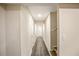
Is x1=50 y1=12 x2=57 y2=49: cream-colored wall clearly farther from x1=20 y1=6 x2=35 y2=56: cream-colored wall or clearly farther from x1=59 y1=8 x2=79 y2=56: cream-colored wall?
x1=59 y1=8 x2=79 y2=56: cream-colored wall

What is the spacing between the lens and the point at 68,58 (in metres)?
0.56

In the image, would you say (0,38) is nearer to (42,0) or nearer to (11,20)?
(11,20)

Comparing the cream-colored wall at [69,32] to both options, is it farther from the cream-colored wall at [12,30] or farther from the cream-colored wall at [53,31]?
the cream-colored wall at [53,31]

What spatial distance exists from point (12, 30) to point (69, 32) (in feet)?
3.39

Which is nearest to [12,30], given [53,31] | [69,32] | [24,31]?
[24,31]

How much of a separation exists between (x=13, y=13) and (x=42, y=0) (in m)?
1.33

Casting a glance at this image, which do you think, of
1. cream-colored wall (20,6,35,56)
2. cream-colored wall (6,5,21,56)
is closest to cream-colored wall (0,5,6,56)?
cream-colored wall (6,5,21,56)

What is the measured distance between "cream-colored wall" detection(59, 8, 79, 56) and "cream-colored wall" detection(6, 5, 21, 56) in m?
0.76

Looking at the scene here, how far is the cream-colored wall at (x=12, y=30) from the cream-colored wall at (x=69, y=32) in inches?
29.8

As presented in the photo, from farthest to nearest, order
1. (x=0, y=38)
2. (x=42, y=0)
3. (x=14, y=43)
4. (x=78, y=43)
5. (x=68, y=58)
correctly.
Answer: (x=78, y=43), (x=14, y=43), (x=0, y=38), (x=42, y=0), (x=68, y=58)

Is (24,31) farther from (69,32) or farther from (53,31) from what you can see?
(53,31)

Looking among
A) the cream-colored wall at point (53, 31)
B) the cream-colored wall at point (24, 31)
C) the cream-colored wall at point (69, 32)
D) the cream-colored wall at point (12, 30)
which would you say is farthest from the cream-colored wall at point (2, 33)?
the cream-colored wall at point (53, 31)

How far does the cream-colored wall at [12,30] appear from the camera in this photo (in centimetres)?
187

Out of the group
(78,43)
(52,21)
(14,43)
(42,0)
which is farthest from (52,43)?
(42,0)
